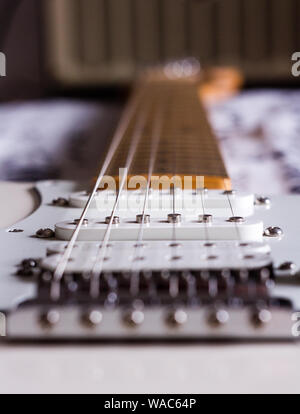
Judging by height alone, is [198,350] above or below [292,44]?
below

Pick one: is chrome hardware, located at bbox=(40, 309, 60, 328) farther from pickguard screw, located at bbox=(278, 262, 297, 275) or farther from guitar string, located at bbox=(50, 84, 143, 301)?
pickguard screw, located at bbox=(278, 262, 297, 275)

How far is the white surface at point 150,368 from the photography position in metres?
0.39

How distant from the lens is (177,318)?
43cm

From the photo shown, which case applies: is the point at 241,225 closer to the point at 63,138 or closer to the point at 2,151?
the point at 2,151

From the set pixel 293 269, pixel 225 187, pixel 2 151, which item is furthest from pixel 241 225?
pixel 2 151

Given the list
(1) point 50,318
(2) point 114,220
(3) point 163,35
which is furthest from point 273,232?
(3) point 163,35

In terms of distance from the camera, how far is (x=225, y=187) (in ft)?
2.56

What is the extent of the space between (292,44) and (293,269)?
7.94ft

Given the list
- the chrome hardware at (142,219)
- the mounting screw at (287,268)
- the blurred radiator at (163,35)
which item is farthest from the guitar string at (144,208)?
the blurred radiator at (163,35)

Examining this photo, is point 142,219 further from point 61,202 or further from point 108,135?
point 108,135

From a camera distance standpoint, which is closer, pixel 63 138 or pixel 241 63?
pixel 63 138

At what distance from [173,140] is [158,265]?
23.9 inches

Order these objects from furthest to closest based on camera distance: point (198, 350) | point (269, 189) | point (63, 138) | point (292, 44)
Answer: point (292, 44), point (63, 138), point (269, 189), point (198, 350)

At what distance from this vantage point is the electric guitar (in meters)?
0.43
